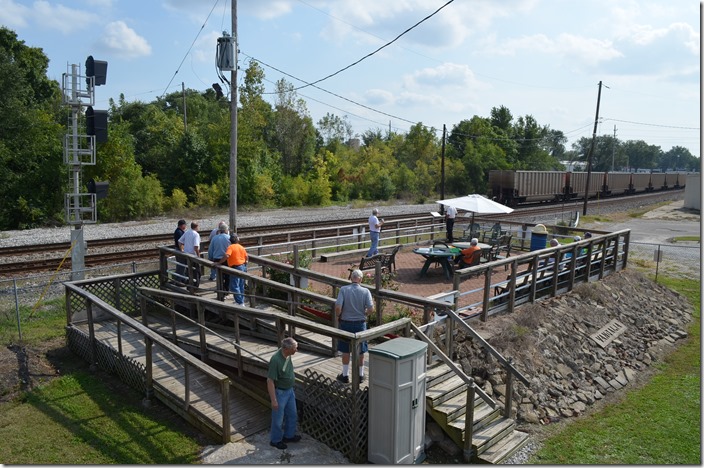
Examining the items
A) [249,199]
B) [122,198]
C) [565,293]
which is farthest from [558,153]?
[565,293]

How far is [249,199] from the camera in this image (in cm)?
4000

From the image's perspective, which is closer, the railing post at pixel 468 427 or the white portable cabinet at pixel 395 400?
the white portable cabinet at pixel 395 400

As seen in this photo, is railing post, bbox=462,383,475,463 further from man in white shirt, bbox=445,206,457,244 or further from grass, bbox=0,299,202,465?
man in white shirt, bbox=445,206,457,244

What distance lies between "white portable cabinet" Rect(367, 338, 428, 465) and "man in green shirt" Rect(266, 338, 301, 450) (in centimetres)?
96

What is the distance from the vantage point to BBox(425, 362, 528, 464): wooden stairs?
7.14 metres

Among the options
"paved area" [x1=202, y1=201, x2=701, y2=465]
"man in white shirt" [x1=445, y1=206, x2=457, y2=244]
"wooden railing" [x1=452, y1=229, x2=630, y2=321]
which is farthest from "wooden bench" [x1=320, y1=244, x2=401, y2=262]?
"wooden railing" [x1=452, y1=229, x2=630, y2=321]

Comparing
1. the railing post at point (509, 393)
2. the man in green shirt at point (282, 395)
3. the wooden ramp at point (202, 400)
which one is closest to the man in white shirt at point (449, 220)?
the railing post at point (509, 393)

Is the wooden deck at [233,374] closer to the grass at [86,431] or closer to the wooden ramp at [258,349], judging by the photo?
the wooden ramp at [258,349]

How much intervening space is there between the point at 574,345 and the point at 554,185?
38.2 m

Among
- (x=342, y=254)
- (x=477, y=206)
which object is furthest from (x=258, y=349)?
(x=477, y=206)

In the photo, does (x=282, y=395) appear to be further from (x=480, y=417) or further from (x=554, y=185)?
(x=554, y=185)

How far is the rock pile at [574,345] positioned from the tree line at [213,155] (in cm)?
1166

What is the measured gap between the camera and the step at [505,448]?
279 inches

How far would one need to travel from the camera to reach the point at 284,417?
7078 mm
